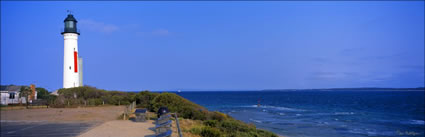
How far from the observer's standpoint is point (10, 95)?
3494 centimetres

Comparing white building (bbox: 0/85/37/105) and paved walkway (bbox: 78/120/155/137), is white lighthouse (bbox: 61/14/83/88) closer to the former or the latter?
white building (bbox: 0/85/37/105)

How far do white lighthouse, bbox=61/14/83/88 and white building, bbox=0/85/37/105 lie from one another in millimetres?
5587

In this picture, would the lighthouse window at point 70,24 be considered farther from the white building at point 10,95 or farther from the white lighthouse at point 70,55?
the white building at point 10,95

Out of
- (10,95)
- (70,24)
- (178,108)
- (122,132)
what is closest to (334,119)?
(178,108)

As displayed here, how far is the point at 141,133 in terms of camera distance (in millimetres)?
12047

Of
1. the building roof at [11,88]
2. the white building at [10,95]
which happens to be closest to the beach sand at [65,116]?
the white building at [10,95]

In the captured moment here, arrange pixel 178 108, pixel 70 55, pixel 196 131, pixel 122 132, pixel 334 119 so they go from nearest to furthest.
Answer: pixel 122 132 → pixel 196 131 → pixel 178 108 → pixel 334 119 → pixel 70 55

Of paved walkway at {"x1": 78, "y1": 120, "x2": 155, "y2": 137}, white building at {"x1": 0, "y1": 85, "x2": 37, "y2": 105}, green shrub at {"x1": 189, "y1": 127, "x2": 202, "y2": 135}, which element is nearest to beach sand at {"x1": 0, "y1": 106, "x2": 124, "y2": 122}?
paved walkway at {"x1": 78, "y1": 120, "x2": 155, "y2": 137}

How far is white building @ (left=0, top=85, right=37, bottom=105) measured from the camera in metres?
33.7

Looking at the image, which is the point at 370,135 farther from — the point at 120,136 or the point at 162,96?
the point at 120,136

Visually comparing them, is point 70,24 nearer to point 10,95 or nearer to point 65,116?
point 10,95

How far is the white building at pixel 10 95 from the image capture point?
33.7 m

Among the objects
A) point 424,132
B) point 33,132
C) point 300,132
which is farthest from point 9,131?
point 424,132

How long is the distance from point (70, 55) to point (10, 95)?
8.39m
